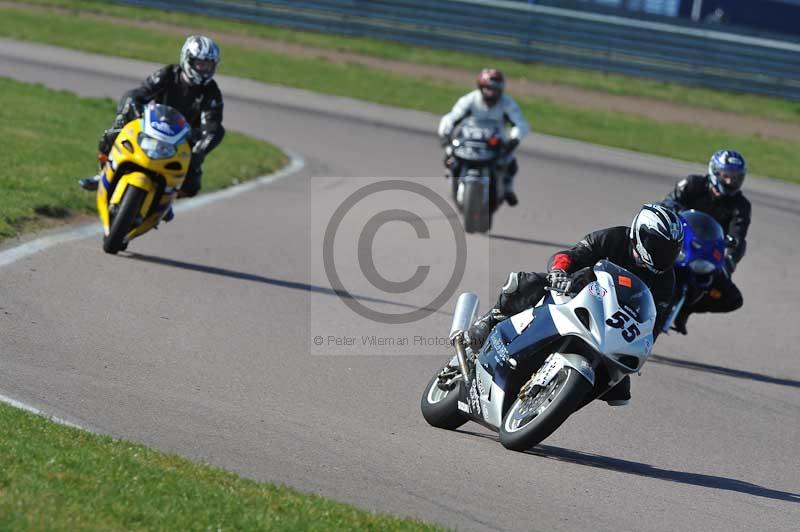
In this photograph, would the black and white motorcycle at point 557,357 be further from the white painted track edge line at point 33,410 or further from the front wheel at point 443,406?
the white painted track edge line at point 33,410

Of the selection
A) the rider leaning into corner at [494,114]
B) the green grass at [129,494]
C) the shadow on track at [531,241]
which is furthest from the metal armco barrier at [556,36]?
the green grass at [129,494]

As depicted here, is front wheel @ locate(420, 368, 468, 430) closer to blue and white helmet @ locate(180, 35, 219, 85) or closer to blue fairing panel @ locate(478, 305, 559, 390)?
blue fairing panel @ locate(478, 305, 559, 390)

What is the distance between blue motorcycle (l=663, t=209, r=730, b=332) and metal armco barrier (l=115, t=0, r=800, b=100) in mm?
19144

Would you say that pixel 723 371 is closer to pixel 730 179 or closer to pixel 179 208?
pixel 730 179

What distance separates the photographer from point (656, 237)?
7.60m

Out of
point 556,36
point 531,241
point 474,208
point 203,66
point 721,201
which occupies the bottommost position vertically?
point 556,36

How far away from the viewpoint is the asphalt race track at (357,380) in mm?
6719

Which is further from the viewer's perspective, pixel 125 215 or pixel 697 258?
pixel 125 215

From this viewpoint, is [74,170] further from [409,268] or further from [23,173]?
[409,268]

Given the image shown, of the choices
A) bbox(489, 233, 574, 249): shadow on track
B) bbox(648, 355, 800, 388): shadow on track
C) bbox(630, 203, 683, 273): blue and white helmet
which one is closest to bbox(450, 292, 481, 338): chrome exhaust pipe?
bbox(630, 203, 683, 273): blue and white helmet

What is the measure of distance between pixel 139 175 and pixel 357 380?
Answer: 3348 millimetres

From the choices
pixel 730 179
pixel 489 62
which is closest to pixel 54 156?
pixel 730 179

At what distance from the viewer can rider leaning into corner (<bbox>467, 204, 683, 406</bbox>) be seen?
24.9ft

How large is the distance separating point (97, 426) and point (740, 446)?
12.9 ft
